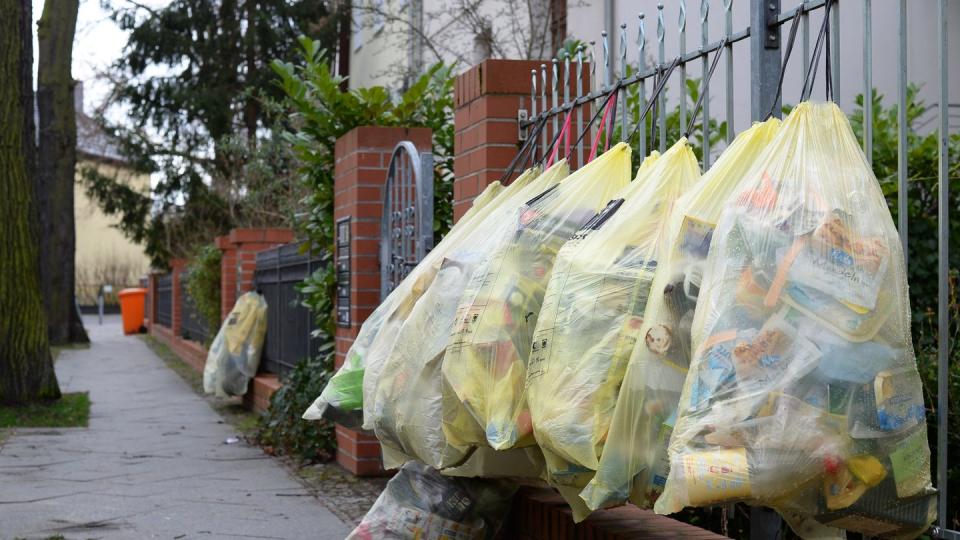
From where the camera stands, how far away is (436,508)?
428 cm

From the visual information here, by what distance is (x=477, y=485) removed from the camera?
4324mm

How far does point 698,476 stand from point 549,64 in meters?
3.05

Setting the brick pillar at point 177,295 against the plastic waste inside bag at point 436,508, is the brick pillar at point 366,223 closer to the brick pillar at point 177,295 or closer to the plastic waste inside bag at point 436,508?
the plastic waste inside bag at point 436,508

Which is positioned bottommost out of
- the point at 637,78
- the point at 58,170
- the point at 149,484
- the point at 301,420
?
the point at 149,484

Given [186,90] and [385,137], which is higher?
[186,90]

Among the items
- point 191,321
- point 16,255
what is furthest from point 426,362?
point 191,321

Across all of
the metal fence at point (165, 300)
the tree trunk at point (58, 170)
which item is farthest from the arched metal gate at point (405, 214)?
the metal fence at point (165, 300)

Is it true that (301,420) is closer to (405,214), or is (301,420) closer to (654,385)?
(405,214)

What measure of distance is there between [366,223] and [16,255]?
5.16 metres

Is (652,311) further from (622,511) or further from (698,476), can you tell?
(622,511)

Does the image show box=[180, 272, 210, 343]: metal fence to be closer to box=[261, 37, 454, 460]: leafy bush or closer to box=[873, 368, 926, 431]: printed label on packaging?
box=[261, 37, 454, 460]: leafy bush

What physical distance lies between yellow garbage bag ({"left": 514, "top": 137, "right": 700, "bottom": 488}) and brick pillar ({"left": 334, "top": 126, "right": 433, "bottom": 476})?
4.16 meters

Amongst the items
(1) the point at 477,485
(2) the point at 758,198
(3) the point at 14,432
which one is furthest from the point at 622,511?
(3) the point at 14,432

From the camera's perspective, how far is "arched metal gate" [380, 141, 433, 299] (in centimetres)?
611
